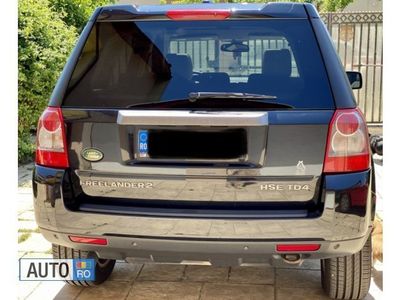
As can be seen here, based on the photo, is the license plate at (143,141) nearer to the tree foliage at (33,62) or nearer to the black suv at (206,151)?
the black suv at (206,151)

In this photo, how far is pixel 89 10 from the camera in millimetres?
10398

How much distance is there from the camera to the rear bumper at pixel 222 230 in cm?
246

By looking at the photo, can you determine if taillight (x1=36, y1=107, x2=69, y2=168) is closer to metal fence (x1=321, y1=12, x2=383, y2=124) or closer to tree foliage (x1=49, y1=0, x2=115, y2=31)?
metal fence (x1=321, y1=12, x2=383, y2=124)

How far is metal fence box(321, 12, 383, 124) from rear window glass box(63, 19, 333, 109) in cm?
683

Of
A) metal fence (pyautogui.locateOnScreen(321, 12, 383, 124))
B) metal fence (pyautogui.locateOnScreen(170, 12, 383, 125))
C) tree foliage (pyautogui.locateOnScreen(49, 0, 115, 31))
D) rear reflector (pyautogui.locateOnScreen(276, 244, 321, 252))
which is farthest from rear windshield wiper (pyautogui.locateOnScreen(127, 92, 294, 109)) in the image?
tree foliage (pyautogui.locateOnScreen(49, 0, 115, 31))

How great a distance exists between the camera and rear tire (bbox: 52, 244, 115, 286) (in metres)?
3.19

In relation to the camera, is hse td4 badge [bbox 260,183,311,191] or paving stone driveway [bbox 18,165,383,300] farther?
paving stone driveway [bbox 18,165,383,300]

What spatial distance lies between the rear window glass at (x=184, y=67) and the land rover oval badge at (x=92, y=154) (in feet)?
0.78

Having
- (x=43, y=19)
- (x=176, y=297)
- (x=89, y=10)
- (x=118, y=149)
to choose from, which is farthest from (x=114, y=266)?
(x=89, y=10)

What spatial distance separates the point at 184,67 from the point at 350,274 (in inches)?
61.2

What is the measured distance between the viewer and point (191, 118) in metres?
2.50

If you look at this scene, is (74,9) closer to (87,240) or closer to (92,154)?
(92,154)

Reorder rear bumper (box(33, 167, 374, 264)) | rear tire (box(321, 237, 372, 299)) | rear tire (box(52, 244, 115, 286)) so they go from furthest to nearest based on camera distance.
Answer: rear tire (box(52, 244, 115, 286)) < rear tire (box(321, 237, 372, 299)) < rear bumper (box(33, 167, 374, 264))
